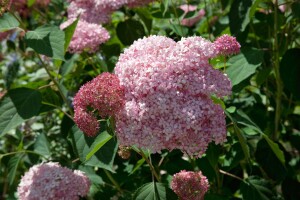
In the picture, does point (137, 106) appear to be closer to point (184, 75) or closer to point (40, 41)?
point (184, 75)

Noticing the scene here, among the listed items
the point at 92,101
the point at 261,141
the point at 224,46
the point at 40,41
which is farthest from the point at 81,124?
the point at 261,141

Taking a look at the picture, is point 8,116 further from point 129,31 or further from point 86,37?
point 129,31

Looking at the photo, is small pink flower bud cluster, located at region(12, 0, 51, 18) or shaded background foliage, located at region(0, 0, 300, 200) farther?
small pink flower bud cluster, located at region(12, 0, 51, 18)

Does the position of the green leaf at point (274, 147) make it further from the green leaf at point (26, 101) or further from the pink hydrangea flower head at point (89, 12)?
the pink hydrangea flower head at point (89, 12)

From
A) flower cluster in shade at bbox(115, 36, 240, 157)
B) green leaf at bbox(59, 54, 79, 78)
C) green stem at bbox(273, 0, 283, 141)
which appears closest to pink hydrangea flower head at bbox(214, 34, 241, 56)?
flower cluster in shade at bbox(115, 36, 240, 157)

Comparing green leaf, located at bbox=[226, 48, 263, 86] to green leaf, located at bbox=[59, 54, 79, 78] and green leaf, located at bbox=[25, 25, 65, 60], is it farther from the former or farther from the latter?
green leaf, located at bbox=[59, 54, 79, 78]

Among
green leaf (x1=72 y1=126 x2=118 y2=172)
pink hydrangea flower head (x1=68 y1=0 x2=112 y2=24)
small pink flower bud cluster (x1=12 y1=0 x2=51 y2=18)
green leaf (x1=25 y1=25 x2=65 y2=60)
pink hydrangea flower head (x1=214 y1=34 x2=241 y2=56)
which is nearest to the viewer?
pink hydrangea flower head (x1=214 y1=34 x2=241 y2=56)

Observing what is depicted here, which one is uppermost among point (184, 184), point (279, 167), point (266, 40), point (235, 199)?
point (184, 184)
